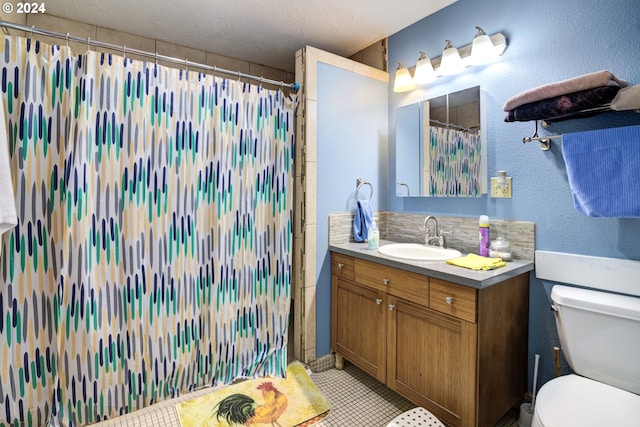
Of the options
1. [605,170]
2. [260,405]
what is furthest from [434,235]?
[260,405]

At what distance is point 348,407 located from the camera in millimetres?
1800

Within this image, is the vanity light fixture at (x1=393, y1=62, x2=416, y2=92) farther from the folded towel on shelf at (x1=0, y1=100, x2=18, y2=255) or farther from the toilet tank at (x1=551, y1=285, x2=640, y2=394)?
the folded towel on shelf at (x1=0, y1=100, x2=18, y2=255)

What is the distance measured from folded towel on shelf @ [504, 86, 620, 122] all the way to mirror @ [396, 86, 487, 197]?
1.22 ft

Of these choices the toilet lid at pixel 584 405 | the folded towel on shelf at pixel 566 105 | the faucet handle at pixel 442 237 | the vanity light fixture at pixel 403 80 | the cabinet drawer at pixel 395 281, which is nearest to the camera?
the toilet lid at pixel 584 405

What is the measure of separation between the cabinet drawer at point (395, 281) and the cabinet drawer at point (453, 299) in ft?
0.15

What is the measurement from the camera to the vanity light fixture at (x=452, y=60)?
179cm

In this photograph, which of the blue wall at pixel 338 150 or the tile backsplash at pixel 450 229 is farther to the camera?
the blue wall at pixel 338 150

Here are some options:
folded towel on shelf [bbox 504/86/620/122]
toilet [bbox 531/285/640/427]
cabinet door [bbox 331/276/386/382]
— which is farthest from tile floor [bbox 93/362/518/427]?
folded towel on shelf [bbox 504/86/620/122]

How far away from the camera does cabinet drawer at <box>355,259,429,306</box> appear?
161 centimetres

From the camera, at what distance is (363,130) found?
236 centimetres

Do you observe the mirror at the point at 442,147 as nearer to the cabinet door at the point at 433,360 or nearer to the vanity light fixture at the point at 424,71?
the vanity light fixture at the point at 424,71

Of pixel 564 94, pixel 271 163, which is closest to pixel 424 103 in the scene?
pixel 564 94

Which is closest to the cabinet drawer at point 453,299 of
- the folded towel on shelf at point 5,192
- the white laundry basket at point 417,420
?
the white laundry basket at point 417,420

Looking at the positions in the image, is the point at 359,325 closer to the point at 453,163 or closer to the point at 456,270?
the point at 456,270
